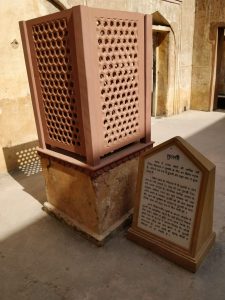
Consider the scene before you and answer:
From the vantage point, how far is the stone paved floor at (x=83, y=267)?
213 cm

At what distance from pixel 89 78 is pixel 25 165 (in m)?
2.85

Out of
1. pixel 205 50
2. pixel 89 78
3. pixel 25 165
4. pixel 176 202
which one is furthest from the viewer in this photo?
pixel 205 50

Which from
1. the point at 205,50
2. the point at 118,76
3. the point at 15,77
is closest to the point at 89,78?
the point at 118,76

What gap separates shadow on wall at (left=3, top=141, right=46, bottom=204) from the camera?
161 inches

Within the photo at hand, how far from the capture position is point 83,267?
2.40 m

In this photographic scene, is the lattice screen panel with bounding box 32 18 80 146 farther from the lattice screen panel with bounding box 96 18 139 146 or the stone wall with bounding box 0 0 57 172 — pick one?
the stone wall with bounding box 0 0 57 172

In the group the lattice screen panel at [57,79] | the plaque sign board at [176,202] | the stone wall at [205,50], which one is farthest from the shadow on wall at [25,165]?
the stone wall at [205,50]

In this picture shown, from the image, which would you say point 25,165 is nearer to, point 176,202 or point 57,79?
point 57,79

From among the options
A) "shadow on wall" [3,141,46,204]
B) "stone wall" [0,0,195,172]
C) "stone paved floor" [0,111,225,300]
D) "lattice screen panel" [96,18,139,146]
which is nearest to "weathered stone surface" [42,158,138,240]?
"stone paved floor" [0,111,225,300]

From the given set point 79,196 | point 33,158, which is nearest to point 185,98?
point 33,158

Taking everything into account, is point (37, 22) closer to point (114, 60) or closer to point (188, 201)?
point (114, 60)

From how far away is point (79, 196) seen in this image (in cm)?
273

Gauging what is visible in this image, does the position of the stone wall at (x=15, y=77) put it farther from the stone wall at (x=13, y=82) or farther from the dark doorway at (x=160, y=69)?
the dark doorway at (x=160, y=69)

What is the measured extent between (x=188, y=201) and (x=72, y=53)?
1.60 m
